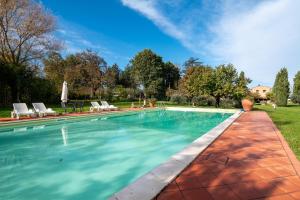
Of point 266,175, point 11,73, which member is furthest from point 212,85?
point 266,175

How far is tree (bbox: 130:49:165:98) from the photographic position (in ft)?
130

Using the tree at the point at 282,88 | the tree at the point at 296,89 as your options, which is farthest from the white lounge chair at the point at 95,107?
the tree at the point at 296,89

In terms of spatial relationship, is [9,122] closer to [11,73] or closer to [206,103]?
[11,73]

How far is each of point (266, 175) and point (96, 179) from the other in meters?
3.16

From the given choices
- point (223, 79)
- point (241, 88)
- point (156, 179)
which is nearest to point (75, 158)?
point (156, 179)

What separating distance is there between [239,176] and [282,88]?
38511mm

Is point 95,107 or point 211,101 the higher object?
point 211,101

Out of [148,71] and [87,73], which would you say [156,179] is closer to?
[87,73]

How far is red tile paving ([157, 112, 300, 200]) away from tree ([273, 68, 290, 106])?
118ft

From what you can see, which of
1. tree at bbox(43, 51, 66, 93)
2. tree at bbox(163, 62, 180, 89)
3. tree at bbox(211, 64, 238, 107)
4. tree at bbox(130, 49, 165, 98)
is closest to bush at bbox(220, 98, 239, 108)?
tree at bbox(211, 64, 238, 107)

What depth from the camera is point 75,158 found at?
595 centimetres

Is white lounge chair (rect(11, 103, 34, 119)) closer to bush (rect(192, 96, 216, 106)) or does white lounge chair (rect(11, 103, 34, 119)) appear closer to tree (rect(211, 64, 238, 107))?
tree (rect(211, 64, 238, 107))

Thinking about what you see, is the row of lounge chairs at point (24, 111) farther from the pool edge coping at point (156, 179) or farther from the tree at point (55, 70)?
the tree at point (55, 70)

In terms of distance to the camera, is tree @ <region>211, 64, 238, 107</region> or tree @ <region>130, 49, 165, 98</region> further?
tree @ <region>130, 49, 165, 98</region>
